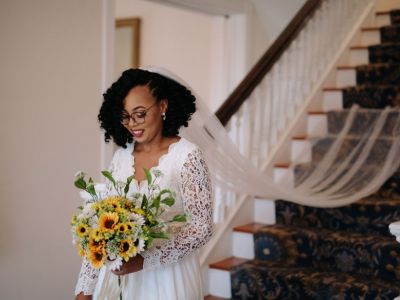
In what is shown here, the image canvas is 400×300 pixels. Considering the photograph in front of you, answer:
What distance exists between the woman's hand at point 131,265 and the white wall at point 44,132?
1847 mm

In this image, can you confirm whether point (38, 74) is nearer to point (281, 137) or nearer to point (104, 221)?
point (281, 137)

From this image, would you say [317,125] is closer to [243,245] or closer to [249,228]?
[249,228]

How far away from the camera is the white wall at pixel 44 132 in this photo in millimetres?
3137

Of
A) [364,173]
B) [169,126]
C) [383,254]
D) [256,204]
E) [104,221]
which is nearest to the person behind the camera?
[104,221]

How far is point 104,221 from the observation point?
1398mm

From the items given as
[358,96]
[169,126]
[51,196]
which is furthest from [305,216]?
[169,126]

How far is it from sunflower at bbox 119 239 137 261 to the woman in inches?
4.3

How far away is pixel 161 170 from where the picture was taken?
1669 mm

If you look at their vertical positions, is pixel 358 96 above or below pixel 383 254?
above

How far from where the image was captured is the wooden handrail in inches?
123

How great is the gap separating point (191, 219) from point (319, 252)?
62.3 inches

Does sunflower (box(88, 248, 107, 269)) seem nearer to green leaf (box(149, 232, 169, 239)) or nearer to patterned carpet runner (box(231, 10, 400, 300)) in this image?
green leaf (box(149, 232, 169, 239))

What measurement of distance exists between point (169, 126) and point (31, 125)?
1749 millimetres

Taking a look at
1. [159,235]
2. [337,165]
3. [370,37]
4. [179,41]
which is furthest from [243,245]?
[179,41]
